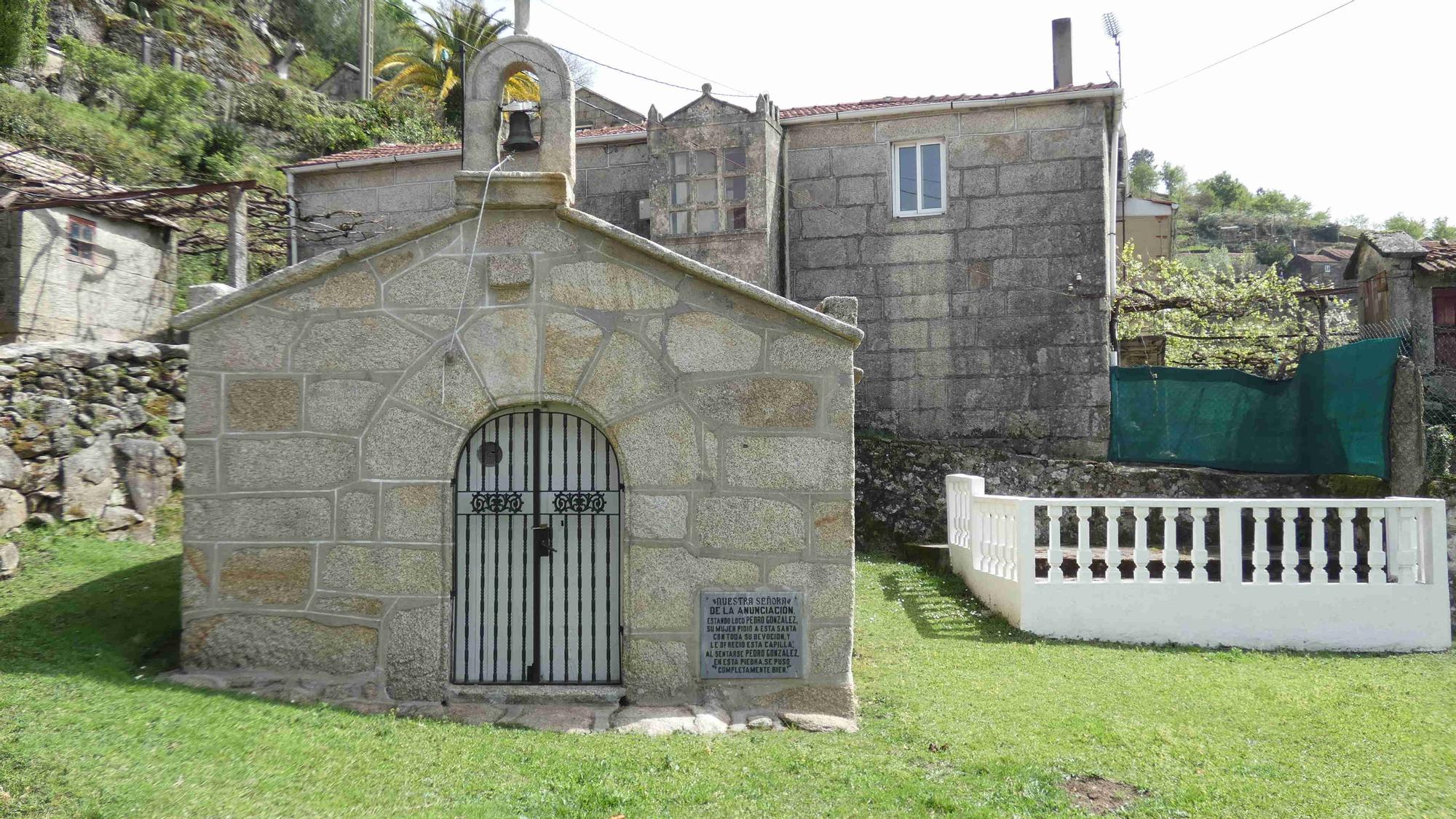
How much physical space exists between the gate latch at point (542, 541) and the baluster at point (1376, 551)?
6.97 metres

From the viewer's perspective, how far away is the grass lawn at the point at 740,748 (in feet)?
15.3

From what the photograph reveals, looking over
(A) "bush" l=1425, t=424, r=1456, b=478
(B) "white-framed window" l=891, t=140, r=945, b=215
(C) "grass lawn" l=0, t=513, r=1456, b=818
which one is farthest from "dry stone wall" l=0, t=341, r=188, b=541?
(A) "bush" l=1425, t=424, r=1456, b=478

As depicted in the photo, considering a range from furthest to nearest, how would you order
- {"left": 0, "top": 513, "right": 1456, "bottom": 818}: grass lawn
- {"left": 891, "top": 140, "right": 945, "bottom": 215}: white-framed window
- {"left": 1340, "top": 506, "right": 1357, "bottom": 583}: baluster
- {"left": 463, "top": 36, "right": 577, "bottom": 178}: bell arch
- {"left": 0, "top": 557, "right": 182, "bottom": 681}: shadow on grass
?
{"left": 891, "top": 140, "right": 945, "bottom": 215}: white-framed window
{"left": 1340, "top": 506, "right": 1357, "bottom": 583}: baluster
{"left": 463, "top": 36, "right": 577, "bottom": 178}: bell arch
{"left": 0, "top": 557, "right": 182, "bottom": 681}: shadow on grass
{"left": 0, "top": 513, "right": 1456, "bottom": 818}: grass lawn

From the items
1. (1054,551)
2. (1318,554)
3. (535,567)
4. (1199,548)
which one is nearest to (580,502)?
(535,567)

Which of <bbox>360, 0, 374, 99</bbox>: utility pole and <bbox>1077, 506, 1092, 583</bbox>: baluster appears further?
<bbox>360, 0, 374, 99</bbox>: utility pole

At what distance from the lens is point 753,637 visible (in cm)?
Result: 628

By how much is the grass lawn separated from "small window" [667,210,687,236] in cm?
779

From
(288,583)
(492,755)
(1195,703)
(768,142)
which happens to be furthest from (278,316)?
(768,142)

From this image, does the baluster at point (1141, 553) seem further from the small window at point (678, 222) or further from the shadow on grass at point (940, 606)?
the small window at point (678, 222)

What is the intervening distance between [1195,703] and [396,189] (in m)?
12.9

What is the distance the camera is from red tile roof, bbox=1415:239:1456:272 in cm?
1675

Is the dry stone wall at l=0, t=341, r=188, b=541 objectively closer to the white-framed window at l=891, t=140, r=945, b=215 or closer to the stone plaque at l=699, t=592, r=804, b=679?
the stone plaque at l=699, t=592, r=804, b=679

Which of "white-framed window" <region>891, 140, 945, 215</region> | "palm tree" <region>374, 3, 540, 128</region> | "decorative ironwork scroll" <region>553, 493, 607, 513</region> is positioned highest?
"palm tree" <region>374, 3, 540, 128</region>

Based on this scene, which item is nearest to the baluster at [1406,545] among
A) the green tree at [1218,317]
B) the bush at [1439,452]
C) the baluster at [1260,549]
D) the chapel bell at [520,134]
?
the baluster at [1260,549]
